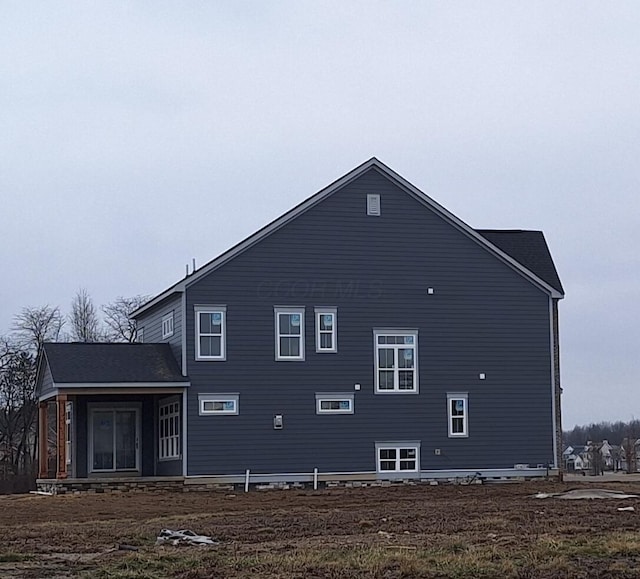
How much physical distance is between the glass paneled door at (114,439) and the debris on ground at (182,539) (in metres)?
19.5

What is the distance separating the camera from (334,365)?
1346 inches

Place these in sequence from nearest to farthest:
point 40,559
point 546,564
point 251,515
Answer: point 546,564, point 40,559, point 251,515

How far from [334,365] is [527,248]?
11.1 meters

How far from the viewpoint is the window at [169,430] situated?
110 feet

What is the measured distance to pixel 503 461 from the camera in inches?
1400

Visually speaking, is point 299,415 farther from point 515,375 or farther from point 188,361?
point 515,375

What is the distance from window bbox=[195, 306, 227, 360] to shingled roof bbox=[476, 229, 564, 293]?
11528 mm

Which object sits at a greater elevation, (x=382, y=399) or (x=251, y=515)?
(x=382, y=399)

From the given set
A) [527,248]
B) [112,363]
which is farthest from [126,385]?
[527,248]

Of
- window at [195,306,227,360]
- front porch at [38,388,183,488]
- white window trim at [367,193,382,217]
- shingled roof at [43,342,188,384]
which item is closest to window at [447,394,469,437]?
white window trim at [367,193,382,217]

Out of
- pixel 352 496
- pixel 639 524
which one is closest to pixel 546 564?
pixel 639 524

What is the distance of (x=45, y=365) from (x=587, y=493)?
676 inches

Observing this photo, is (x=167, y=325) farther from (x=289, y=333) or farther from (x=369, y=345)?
(x=369, y=345)

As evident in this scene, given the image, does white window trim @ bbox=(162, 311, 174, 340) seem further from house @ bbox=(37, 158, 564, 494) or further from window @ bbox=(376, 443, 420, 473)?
window @ bbox=(376, 443, 420, 473)
